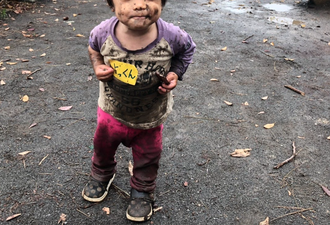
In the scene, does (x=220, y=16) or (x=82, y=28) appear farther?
(x=220, y=16)

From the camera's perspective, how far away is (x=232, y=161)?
2.70 meters

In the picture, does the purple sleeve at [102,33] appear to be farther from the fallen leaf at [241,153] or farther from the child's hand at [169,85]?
the fallen leaf at [241,153]

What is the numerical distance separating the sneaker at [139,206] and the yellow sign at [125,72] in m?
0.84

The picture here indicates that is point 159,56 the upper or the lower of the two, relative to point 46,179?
upper

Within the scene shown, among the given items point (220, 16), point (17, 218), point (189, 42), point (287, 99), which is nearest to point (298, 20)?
point (220, 16)

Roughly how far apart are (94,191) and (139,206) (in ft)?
1.10

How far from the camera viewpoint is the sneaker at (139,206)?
A: 6.87 ft

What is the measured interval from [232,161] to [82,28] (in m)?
4.14

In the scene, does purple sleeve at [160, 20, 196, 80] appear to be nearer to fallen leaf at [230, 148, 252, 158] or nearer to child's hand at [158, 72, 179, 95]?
child's hand at [158, 72, 179, 95]

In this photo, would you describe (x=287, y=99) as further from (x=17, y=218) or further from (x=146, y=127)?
(x=17, y=218)

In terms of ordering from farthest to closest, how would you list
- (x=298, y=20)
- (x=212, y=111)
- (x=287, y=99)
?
(x=298, y=20)
(x=287, y=99)
(x=212, y=111)

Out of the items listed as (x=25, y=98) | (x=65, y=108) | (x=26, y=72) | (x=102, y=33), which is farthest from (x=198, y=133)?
(x=26, y=72)

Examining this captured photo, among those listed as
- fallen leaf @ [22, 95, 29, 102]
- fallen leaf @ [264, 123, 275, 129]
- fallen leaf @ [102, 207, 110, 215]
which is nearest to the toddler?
fallen leaf @ [102, 207, 110, 215]

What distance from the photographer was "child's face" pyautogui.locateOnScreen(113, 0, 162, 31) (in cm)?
148
